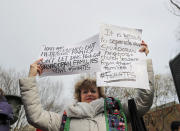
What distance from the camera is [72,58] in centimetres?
285

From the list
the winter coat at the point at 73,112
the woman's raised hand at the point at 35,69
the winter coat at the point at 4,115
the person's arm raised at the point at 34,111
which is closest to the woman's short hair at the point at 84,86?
the winter coat at the point at 73,112

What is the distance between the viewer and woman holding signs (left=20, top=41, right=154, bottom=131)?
7.29 ft

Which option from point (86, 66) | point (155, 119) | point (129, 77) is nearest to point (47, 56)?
point (86, 66)

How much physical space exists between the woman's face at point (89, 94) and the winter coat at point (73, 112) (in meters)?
0.16

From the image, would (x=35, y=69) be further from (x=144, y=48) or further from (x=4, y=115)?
(x=144, y=48)

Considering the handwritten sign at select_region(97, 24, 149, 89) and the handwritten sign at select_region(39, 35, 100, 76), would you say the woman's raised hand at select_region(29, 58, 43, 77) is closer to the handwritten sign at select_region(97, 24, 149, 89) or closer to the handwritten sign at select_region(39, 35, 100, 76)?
the handwritten sign at select_region(39, 35, 100, 76)

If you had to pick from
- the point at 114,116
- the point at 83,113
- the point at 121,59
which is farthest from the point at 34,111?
the point at 121,59

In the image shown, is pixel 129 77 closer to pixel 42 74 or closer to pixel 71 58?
pixel 71 58

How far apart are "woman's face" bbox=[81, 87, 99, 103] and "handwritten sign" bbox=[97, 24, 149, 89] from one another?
19 cm

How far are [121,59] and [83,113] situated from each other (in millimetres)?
945

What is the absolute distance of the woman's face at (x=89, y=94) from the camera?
2.56 meters

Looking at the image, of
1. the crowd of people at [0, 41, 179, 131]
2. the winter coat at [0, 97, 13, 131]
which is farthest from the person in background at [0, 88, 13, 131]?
the crowd of people at [0, 41, 179, 131]

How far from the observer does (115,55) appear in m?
2.78

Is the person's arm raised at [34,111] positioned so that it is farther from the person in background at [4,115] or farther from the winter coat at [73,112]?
the person in background at [4,115]
